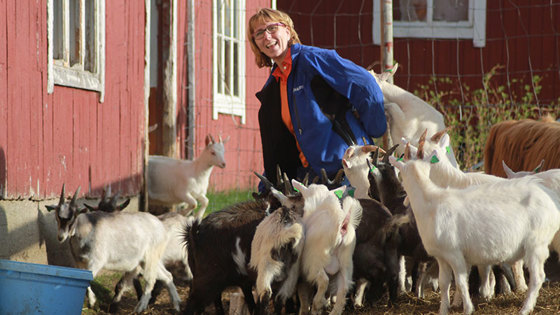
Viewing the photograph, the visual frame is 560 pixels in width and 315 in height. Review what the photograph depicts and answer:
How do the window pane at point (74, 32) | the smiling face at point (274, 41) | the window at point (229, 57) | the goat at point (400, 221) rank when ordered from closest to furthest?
the goat at point (400, 221) → the smiling face at point (274, 41) → the window pane at point (74, 32) → the window at point (229, 57)

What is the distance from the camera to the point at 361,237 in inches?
205

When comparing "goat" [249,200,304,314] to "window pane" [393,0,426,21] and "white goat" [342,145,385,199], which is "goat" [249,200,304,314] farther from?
"window pane" [393,0,426,21]

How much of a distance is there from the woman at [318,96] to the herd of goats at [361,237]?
0.61ft

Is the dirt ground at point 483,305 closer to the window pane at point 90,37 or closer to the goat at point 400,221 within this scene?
the goat at point 400,221

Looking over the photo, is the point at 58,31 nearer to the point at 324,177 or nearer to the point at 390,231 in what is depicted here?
the point at 324,177

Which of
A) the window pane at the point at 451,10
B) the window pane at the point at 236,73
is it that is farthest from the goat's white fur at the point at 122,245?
the window pane at the point at 451,10

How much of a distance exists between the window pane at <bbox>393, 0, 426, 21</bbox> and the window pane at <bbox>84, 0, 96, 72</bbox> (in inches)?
326

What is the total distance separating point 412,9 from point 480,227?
430 inches

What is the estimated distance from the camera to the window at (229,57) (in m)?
12.0

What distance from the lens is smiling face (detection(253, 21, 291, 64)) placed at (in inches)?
234

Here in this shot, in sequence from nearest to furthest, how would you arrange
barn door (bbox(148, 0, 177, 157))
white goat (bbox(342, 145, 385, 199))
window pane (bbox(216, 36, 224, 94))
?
white goat (bbox(342, 145, 385, 199))
barn door (bbox(148, 0, 177, 157))
window pane (bbox(216, 36, 224, 94))

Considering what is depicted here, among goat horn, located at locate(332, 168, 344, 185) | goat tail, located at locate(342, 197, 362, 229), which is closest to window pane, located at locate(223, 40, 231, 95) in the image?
goat horn, located at locate(332, 168, 344, 185)

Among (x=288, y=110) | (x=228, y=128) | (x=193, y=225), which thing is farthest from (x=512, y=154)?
(x=228, y=128)

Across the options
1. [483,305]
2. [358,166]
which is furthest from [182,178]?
[483,305]
